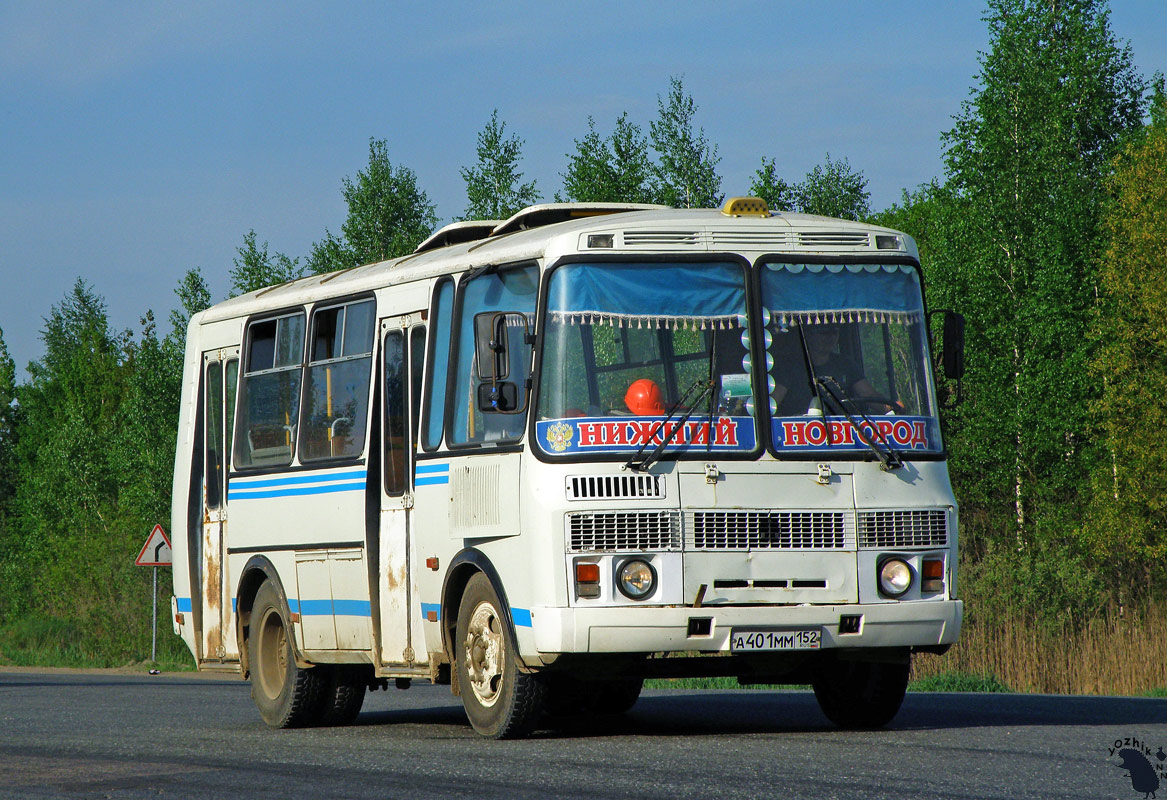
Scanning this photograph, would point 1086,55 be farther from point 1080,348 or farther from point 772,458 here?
point 772,458

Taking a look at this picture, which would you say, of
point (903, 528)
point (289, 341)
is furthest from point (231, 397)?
point (903, 528)

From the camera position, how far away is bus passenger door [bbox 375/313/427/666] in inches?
471

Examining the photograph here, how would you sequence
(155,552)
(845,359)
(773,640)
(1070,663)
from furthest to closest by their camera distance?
(155,552) → (1070,663) → (845,359) → (773,640)

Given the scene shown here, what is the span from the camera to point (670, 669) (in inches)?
411

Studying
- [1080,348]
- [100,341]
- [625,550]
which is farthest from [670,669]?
[100,341]

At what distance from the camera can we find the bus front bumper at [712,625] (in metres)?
9.99

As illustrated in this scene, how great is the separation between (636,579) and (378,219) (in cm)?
4574

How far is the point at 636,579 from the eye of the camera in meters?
10.1

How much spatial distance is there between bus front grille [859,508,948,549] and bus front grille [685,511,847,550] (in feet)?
0.50

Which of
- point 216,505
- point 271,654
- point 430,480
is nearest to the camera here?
point 430,480

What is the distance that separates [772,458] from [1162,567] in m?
31.4

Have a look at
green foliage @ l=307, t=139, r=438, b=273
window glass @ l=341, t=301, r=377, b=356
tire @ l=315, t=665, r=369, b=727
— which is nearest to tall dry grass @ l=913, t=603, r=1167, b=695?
tire @ l=315, t=665, r=369, b=727

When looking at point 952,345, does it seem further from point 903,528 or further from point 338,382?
point 338,382

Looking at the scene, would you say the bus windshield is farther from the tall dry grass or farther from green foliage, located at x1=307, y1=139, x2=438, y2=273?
green foliage, located at x1=307, y1=139, x2=438, y2=273
